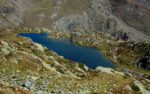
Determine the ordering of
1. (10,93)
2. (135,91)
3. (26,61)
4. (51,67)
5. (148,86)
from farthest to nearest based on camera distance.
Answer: (51,67), (26,61), (148,86), (135,91), (10,93)

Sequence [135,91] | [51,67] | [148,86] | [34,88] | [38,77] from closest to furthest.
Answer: [34,88] → [38,77] → [135,91] → [148,86] → [51,67]

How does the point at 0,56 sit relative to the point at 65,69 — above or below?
above

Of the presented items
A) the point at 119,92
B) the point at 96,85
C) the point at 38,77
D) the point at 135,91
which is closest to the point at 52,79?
the point at 38,77

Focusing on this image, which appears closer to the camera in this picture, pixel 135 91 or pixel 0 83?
pixel 0 83

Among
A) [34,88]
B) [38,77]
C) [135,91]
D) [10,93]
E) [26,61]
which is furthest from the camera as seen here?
[26,61]

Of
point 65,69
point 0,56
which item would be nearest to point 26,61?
point 0,56

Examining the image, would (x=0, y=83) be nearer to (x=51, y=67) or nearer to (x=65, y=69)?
(x=51, y=67)

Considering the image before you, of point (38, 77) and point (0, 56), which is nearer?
point (38, 77)

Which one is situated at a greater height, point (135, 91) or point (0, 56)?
point (0, 56)

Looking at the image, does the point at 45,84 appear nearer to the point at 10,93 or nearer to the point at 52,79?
the point at 52,79
